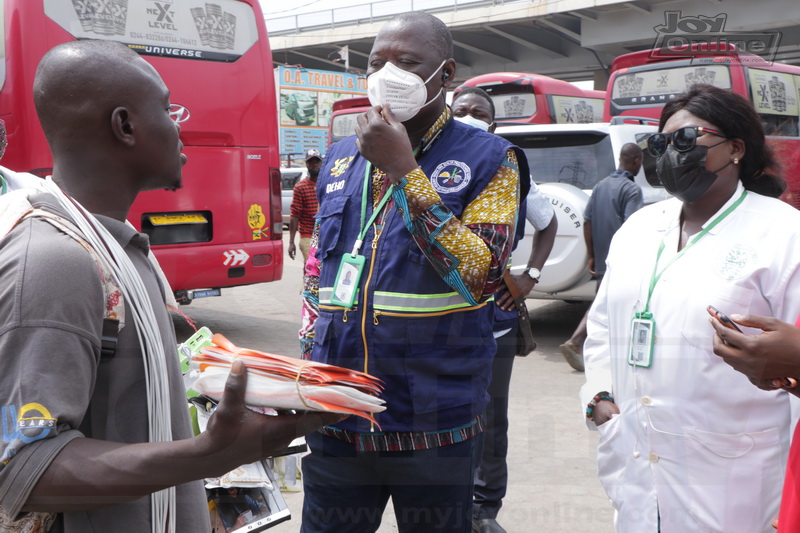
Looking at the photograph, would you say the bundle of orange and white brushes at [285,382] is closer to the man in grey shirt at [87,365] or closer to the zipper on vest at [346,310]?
the man in grey shirt at [87,365]

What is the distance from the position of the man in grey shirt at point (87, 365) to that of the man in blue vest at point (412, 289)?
0.73m

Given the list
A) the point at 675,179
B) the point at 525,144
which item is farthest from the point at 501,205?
the point at 525,144

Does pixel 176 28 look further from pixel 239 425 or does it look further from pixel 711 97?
pixel 239 425

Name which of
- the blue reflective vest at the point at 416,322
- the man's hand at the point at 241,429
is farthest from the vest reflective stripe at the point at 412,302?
the man's hand at the point at 241,429

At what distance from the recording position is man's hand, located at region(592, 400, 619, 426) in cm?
228

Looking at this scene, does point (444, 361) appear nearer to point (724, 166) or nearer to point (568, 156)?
point (724, 166)

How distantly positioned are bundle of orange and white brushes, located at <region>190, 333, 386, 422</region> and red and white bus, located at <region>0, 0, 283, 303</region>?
5.32m

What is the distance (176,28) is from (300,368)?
6307 mm

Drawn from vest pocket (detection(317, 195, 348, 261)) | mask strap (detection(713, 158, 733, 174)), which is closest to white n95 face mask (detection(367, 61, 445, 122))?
vest pocket (detection(317, 195, 348, 261))

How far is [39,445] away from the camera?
1.10 meters

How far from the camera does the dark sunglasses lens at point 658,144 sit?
2.35 meters

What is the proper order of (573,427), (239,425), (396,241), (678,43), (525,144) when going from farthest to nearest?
(678,43)
(525,144)
(573,427)
(396,241)
(239,425)

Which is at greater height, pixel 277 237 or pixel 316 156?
pixel 316 156

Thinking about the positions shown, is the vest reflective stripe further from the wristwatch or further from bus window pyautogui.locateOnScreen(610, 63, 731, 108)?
bus window pyautogui.locateOnScreen(610, 63, 731, 108)
